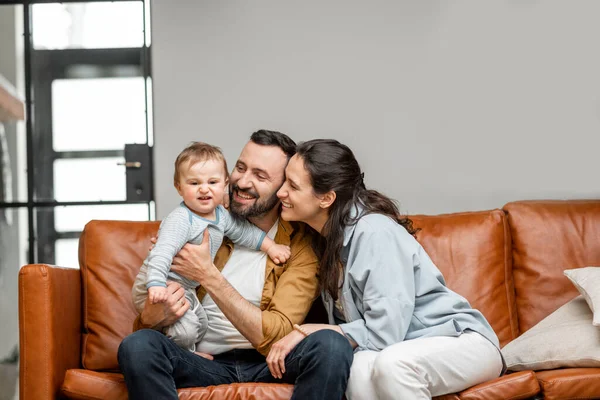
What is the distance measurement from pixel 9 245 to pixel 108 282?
1382mm

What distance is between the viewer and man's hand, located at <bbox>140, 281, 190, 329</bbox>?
2.17 metres

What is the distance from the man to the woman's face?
13 centimetres

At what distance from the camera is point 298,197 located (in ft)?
7.52

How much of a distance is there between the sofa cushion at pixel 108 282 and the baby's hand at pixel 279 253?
0.58m

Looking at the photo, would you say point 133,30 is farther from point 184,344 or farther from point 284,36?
point 184,344

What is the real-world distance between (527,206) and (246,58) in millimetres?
1537

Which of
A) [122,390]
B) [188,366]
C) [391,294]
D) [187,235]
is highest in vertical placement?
[187,235]

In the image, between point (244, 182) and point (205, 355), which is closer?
point (205, 355)

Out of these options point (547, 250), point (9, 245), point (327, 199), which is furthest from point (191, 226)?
point (9, 245)

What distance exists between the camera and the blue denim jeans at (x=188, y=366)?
2025mm

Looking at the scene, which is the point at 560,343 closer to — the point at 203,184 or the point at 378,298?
the point at 378,298

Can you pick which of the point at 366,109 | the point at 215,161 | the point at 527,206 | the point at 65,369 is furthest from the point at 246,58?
the point at 65,369

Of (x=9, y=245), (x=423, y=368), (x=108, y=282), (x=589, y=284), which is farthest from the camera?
(x=9, y=245)

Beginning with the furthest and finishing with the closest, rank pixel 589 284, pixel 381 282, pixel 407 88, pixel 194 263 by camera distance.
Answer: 1. pixel 407 88
2. pixel 589 284
3. pixel 194 263
4. pixel 381 282
